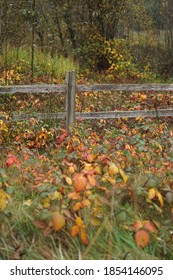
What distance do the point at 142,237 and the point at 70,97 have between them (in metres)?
5.82

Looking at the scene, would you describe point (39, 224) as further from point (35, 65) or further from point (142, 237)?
point (35, 65)

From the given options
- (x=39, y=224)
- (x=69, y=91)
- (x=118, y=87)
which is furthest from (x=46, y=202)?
(x=118, y=87)

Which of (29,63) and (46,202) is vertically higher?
(29,63)

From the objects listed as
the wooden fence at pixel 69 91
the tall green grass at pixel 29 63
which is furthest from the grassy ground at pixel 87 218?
the tall green grass at pixel 29 63

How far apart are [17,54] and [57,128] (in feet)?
15.8

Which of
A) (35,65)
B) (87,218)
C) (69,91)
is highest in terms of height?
(35,65)

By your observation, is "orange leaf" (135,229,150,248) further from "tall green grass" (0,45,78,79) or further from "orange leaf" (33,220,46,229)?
"tall green grass" (0,45,78,79)

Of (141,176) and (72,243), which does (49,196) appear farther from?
(141,176)

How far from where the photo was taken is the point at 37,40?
15945mm

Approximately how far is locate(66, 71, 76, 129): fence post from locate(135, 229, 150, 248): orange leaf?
5738 mm

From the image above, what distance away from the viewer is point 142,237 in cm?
282

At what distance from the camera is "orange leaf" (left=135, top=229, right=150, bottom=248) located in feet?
9.20

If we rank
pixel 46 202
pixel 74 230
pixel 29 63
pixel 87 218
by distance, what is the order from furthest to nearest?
pixel 29 63, pixel 46 202, pixel 87 218, pixel 74 230

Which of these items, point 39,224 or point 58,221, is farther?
point 39,224
